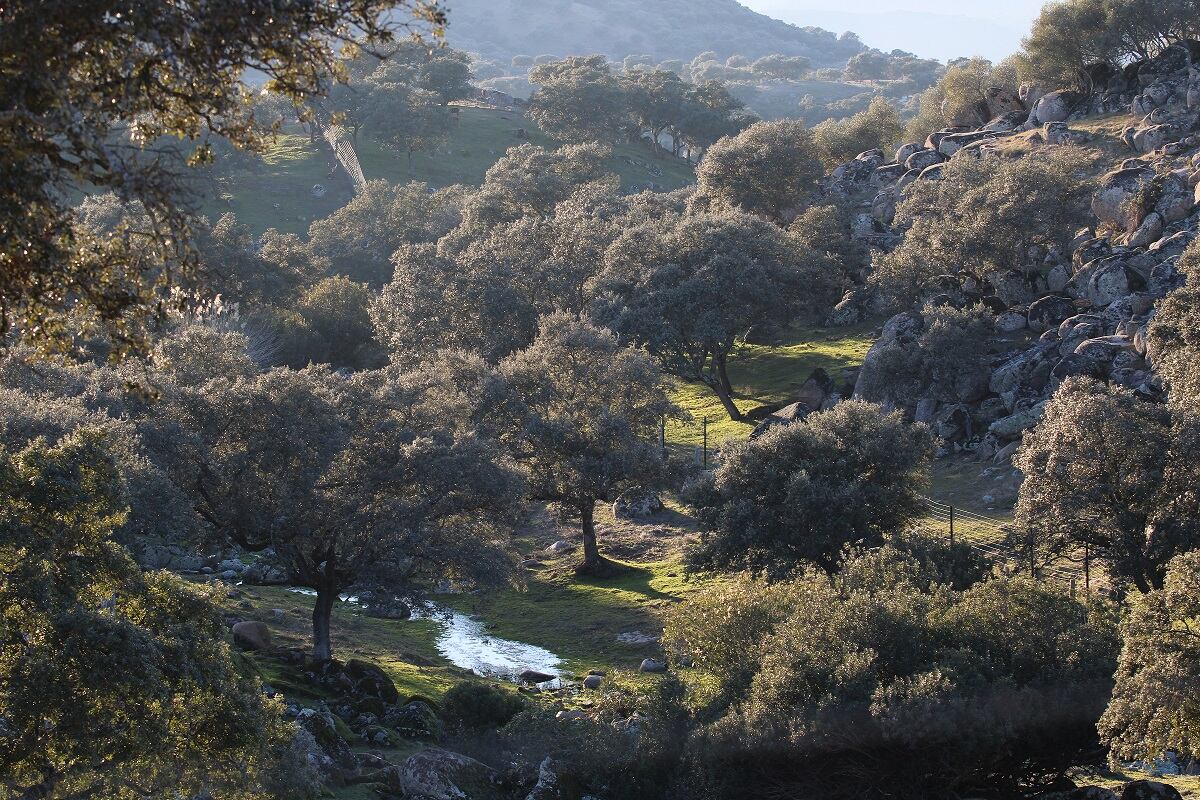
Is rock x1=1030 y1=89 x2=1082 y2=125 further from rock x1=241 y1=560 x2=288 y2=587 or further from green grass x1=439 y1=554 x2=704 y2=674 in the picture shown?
rock x1=241 y1=560 x2=288 y2=587

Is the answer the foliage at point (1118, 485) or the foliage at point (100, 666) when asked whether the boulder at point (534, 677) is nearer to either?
the foliage at point (1118, 485)

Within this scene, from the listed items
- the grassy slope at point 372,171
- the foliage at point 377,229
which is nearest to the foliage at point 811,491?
the foliage at point 377,229

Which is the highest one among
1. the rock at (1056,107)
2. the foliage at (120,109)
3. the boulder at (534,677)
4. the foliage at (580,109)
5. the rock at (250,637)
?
the foliage at (580,109)

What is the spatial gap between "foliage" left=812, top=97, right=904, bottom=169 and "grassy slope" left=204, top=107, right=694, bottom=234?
2073 centimetres

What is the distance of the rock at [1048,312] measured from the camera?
192ft

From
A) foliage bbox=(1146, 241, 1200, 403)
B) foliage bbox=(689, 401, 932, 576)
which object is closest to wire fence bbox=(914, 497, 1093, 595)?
foliage bbox=(689, 401, 932, 576)

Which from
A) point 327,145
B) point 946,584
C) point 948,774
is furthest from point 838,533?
point 327,145

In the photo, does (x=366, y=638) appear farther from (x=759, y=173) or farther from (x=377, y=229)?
(x=377, y=229)

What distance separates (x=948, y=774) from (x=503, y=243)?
188 feet

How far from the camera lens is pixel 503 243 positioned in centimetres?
7725

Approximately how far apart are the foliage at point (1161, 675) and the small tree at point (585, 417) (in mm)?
27115

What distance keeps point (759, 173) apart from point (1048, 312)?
36.9 m

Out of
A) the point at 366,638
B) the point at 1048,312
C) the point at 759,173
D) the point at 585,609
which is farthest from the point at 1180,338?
the point at 759,173

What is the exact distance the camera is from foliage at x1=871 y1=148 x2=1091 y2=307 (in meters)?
63.8
